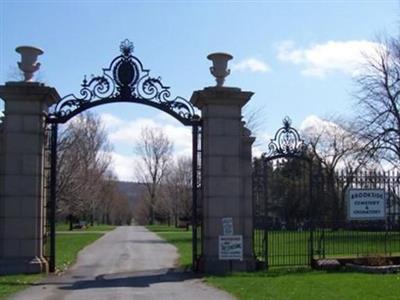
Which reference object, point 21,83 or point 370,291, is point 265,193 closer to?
point 370,291

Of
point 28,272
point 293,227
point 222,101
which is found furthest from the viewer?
point 293,227

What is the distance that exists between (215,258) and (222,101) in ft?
13.9

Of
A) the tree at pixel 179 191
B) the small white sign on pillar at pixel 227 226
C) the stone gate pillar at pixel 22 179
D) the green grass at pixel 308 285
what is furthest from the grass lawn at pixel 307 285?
the tree at pixel 179 191

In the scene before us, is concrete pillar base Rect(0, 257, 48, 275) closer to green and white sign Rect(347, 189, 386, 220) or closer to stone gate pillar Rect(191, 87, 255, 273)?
stone gate pillar Rect(191, 87, 255, 273)

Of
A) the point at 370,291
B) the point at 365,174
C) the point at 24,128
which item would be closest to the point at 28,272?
the point at 24,128

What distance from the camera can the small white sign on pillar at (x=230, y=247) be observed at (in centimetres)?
1697

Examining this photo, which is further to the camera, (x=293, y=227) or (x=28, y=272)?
(x=293, y=227)

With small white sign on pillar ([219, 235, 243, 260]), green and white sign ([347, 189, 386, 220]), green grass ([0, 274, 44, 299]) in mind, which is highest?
green and white sign ([347, 189, 386, 220])

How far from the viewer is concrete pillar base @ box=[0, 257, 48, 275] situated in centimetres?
1639

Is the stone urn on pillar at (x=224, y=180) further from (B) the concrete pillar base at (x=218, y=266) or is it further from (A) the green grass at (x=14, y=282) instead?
(A) the green grass at (x=14, y=282)

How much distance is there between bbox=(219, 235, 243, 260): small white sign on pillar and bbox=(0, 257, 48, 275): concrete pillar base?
473 centimetres

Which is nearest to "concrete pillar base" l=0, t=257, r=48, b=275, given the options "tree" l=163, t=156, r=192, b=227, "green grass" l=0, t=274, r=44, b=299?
"green grass" l=0, t=274, r=44, b=299

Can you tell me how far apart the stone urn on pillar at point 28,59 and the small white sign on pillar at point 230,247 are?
6.74 metres

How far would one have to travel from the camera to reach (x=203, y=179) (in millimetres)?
17516
